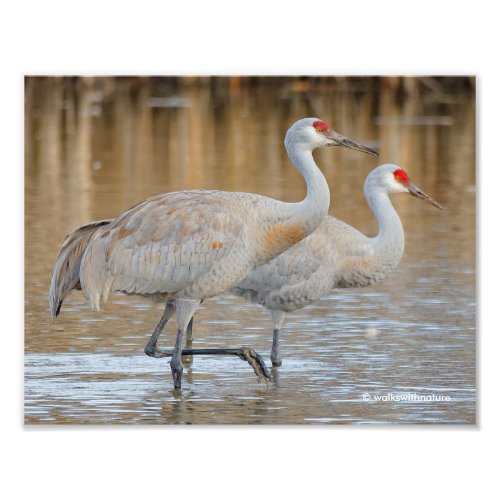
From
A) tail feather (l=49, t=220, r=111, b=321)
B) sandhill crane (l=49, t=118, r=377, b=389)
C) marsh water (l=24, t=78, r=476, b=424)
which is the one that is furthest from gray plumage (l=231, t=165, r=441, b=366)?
tail feather (l=49, t=220, r=111, b=321)

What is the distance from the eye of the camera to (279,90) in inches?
498

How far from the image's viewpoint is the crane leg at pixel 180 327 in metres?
11.3

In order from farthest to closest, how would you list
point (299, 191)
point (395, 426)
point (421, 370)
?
point (299, 191) < point (421, 370) < point (395, 426)

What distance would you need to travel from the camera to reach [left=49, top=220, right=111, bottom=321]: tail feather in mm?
11422

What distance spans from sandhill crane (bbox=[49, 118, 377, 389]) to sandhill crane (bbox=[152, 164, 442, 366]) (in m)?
0.73

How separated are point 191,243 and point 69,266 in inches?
32.4

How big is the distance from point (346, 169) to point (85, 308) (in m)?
4.84

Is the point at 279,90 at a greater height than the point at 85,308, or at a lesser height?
greater

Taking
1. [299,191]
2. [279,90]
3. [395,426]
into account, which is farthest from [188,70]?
[299,191]

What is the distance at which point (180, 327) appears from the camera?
37.3ft

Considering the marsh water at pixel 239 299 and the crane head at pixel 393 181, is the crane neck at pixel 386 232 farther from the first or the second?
the marsh water at pixel 239 299

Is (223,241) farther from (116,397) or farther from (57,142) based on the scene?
(57,142)

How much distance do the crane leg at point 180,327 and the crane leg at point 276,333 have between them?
0.86 metres

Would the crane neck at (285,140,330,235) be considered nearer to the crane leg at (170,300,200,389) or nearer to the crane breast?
the crane breast
